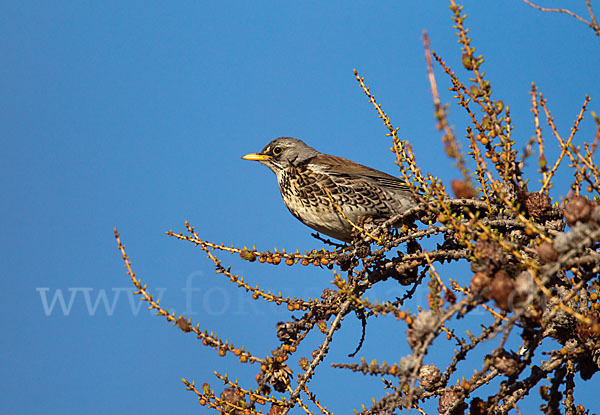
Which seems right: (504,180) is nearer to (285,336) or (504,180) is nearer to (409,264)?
(409,264)

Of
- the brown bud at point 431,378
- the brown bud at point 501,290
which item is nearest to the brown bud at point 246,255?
the brown bud at point 431,378

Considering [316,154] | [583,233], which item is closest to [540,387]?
[583,233]

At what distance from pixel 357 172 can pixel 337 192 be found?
43 centimetres

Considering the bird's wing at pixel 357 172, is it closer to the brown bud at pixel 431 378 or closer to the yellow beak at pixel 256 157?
the yellow beak at pixel 256 157

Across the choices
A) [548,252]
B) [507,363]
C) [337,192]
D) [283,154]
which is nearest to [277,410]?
[507,363]

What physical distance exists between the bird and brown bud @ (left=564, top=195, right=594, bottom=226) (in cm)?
283

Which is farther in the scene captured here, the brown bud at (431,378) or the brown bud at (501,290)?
the brown bud at (431,378)

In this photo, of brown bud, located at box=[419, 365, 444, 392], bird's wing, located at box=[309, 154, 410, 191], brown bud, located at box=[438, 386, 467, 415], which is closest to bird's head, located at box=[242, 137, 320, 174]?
bird's wing, located at box=[309, 154, 410, 191]

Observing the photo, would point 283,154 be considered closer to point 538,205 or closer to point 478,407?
point 538,205

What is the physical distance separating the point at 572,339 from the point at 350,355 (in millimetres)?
1294

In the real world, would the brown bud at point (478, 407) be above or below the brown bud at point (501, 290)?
below

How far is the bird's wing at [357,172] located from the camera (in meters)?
5.67

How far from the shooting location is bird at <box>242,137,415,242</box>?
5371mm

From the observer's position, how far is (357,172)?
229 inches
